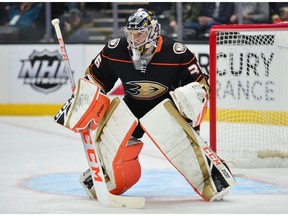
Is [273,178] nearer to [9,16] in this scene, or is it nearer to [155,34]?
[155,34]

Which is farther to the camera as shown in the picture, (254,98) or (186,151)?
(254,98)

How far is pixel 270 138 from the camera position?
20.2 ft

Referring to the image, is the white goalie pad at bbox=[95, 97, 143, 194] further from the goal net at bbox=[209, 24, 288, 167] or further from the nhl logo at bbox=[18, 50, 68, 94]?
the nhl logo at bbox=[18, 50, 68, 94]

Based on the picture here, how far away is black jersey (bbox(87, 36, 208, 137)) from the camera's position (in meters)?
4.59

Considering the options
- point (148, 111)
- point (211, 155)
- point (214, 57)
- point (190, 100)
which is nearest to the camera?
point (190, 100)

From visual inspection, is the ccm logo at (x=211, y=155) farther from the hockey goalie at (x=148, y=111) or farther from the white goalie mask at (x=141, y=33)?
the white goalie mask at (x=141, y=33)

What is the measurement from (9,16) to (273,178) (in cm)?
467

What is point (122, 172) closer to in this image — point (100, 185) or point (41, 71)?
point (100, 185)

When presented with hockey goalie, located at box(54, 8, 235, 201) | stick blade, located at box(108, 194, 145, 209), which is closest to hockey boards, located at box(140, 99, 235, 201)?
hockey goalie, located at box(54, 8, 235, 201)

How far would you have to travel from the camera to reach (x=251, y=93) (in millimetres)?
6418

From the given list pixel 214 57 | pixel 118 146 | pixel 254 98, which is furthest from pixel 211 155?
pixel 254 98

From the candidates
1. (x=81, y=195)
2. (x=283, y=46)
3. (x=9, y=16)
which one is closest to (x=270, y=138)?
(x=283, y=46)

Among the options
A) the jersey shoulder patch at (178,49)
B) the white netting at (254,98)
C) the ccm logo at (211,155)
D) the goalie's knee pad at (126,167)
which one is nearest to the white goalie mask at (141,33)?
the jersey shoulder patch at (178,49)

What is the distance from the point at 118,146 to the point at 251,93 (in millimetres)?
2152
